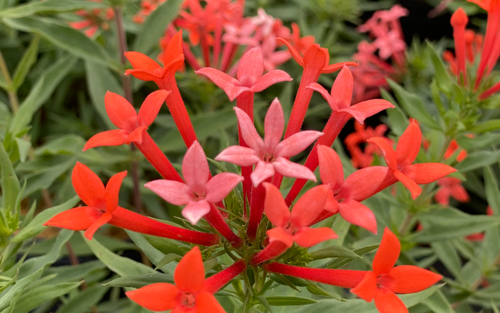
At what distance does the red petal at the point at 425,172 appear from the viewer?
27.3 inches

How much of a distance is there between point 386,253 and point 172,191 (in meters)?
0.34

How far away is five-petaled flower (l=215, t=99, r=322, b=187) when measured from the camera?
0.60 m

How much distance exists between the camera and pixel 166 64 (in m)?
0.75

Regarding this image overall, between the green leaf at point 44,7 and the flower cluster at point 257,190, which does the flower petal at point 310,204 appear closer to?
the flower cluster at point 257,190

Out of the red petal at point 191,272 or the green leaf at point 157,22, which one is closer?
the red petal at point 191,272

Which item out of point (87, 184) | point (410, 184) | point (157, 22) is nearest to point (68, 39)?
point (157, 22)

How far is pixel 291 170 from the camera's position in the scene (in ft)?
1.99

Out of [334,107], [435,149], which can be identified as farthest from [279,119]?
[435,149]

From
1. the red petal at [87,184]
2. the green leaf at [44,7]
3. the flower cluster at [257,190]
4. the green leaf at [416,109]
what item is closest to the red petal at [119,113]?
the flower cluster at [257,190]

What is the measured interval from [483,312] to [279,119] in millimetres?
1527

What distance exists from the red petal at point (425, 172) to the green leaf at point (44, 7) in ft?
3.54

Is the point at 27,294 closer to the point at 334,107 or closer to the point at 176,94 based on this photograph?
the point at 176,94

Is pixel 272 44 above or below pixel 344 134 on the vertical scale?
above

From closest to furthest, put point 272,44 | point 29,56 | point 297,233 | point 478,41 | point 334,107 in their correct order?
point 297,233 → point 334,107 → point 29,56 → point 272,44 → point 478,41
